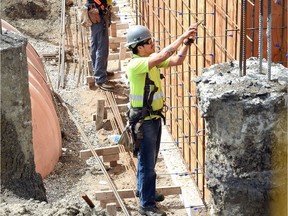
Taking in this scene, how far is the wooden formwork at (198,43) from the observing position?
219 inches

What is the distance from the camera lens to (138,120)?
20.9 ft

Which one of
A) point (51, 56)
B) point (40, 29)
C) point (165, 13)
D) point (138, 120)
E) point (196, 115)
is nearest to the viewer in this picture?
point (138, 120)

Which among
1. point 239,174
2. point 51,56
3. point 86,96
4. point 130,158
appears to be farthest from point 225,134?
point 51,56

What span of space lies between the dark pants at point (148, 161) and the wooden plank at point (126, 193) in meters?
0.47

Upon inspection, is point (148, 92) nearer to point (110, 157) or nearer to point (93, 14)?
point (110, 157)

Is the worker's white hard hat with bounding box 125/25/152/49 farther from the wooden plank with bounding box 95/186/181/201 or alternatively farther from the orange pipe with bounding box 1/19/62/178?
the orange pipe with bounding box 1/19/62/178

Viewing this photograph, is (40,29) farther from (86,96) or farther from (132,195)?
(132,195)

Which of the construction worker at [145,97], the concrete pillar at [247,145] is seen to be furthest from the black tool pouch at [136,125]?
the concrete pillar at [247,145]

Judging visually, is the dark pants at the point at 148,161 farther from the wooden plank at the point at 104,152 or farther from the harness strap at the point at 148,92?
the wooden plank at the point at 104,152

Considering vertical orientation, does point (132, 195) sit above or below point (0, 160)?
below

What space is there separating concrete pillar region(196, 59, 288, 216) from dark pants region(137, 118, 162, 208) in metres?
2.74

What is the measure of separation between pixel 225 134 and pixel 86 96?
7.85 m

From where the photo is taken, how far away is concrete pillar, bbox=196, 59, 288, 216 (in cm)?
347

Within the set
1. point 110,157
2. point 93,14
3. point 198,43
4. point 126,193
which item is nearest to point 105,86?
point 93,14
